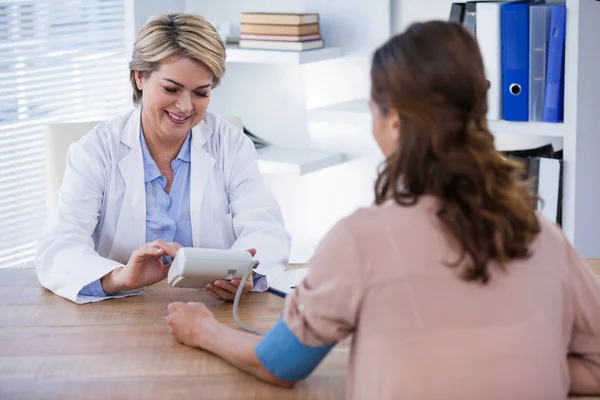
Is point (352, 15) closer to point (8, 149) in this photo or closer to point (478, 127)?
point (8, 149)

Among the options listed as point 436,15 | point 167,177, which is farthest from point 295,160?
point 167,177

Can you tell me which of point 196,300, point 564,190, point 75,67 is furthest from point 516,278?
point 75,67

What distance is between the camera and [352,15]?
132 inches

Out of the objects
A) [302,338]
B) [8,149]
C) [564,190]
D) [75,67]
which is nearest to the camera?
[302,338]

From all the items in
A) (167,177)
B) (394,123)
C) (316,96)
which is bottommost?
(167,177)

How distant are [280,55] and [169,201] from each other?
3.55ft

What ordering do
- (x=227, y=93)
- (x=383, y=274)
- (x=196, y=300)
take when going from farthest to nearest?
(x=227, y=93), (x=196, y=300), (x=383, y=274)

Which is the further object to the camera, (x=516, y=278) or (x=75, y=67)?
(x=75, y=67)

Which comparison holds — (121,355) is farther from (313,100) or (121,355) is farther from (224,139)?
(313,100)

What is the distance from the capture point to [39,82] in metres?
3.26

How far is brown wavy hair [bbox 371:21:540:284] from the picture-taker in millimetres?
1234

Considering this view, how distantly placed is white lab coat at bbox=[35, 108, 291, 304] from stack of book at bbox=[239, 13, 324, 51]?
0.90 meters

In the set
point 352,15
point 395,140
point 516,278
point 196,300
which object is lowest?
point 196,300

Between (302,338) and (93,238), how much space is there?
104 centimetres
